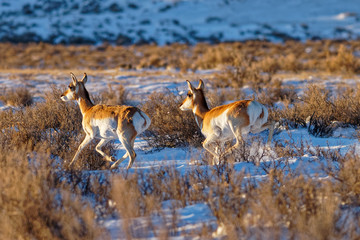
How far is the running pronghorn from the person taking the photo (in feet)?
18.9

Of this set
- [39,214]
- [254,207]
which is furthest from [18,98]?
[254,207]

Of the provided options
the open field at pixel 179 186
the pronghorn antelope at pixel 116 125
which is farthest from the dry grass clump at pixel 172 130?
the pronghorn antelope at pixel 116 125

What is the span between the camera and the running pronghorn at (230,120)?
576cm

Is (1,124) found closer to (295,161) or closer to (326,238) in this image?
(295,161)

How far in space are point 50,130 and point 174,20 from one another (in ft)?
164

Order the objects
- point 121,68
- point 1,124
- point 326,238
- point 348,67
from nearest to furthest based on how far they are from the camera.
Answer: point 326,238 → point 1,124 → point 348,67 → point 121,68

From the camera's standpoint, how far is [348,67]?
16.4 m

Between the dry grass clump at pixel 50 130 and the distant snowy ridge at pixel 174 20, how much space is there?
32029 mm

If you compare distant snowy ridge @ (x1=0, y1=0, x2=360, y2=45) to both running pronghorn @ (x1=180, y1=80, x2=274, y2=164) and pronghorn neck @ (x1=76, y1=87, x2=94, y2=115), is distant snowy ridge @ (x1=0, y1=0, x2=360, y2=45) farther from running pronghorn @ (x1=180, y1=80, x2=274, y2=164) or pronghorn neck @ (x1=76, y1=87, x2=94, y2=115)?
running pronghorn @ (x1=180, y1=80, x2=274, y2=164)

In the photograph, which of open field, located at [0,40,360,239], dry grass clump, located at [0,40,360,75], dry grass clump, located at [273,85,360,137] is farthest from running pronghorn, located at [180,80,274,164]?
dry grass clump, located at [0,40,360,75]

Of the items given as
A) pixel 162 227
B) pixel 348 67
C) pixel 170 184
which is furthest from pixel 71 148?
pixel 348 67

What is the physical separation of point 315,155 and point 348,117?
2.54 metres

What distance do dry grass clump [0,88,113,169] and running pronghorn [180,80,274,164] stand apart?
1506 mm

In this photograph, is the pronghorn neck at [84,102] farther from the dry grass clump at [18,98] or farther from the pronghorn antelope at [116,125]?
the dry grass clump at [18,98]
